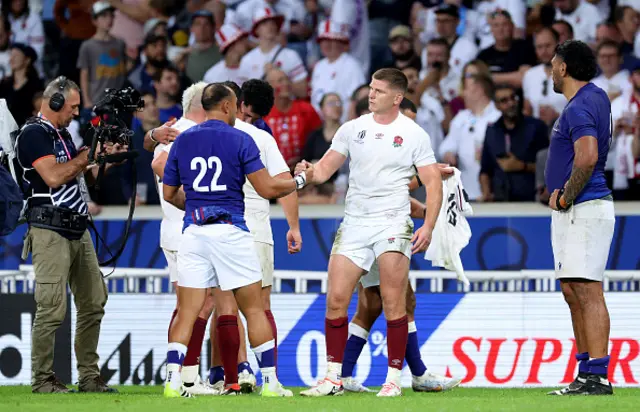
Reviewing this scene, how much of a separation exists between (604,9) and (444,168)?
655 centimetres

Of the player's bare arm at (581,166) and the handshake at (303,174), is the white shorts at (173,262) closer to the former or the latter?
the handshake at (303,174)

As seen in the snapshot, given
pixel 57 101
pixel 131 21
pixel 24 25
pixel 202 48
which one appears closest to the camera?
pixel 57 101

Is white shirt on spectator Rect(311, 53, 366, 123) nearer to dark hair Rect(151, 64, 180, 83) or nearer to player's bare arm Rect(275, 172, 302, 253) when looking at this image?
dark hair Rect(151, 64, 180, 83)

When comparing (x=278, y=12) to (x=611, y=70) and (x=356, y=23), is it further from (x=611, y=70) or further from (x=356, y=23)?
(x=611, y=70)

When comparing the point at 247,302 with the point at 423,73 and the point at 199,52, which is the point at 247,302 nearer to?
the point at 423,73

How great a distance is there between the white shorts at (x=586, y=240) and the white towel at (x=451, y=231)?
1.35m

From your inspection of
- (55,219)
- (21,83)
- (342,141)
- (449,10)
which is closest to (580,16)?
(449,10)

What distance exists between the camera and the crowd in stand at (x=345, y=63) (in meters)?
14.3

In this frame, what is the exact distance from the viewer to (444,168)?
998 cm

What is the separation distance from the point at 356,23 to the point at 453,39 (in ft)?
4.10

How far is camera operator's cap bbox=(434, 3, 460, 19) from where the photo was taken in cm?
1591

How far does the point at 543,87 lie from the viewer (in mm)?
14781

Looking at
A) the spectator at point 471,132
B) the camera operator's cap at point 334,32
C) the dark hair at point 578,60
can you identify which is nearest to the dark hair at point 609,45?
the spectator at point 471,132

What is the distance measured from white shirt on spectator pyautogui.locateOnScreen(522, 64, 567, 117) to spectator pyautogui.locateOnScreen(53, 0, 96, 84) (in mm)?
5913
